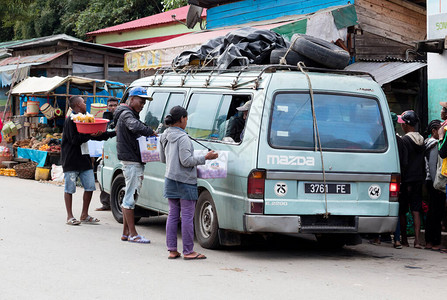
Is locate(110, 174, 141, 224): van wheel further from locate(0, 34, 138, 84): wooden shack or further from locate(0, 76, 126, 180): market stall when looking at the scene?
locate(0, 34, 138, 84): wooden shack

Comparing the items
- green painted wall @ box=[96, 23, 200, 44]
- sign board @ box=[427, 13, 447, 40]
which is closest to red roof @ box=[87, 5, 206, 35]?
green painted wall @ box=[96, 23, 200, 44]

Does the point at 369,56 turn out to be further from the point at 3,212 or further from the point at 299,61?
the point at 3,212

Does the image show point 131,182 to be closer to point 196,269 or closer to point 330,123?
point 196,269

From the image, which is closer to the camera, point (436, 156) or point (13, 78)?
point (436, 156)

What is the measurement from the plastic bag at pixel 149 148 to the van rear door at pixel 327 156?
1779mm

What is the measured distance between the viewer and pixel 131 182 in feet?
27.6

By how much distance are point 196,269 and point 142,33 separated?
25542mm

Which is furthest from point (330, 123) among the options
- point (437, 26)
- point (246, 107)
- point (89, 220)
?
point (437, 26)

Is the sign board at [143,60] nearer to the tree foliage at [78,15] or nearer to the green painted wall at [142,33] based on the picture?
the green painted wall at [142,33]

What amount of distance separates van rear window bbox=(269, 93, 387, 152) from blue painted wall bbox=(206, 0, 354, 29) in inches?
278

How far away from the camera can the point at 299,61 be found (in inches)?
320

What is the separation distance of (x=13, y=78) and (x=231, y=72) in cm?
1339

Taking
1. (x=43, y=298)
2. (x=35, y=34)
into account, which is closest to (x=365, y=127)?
(x=43, y=298)

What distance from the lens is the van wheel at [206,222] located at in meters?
7.79
